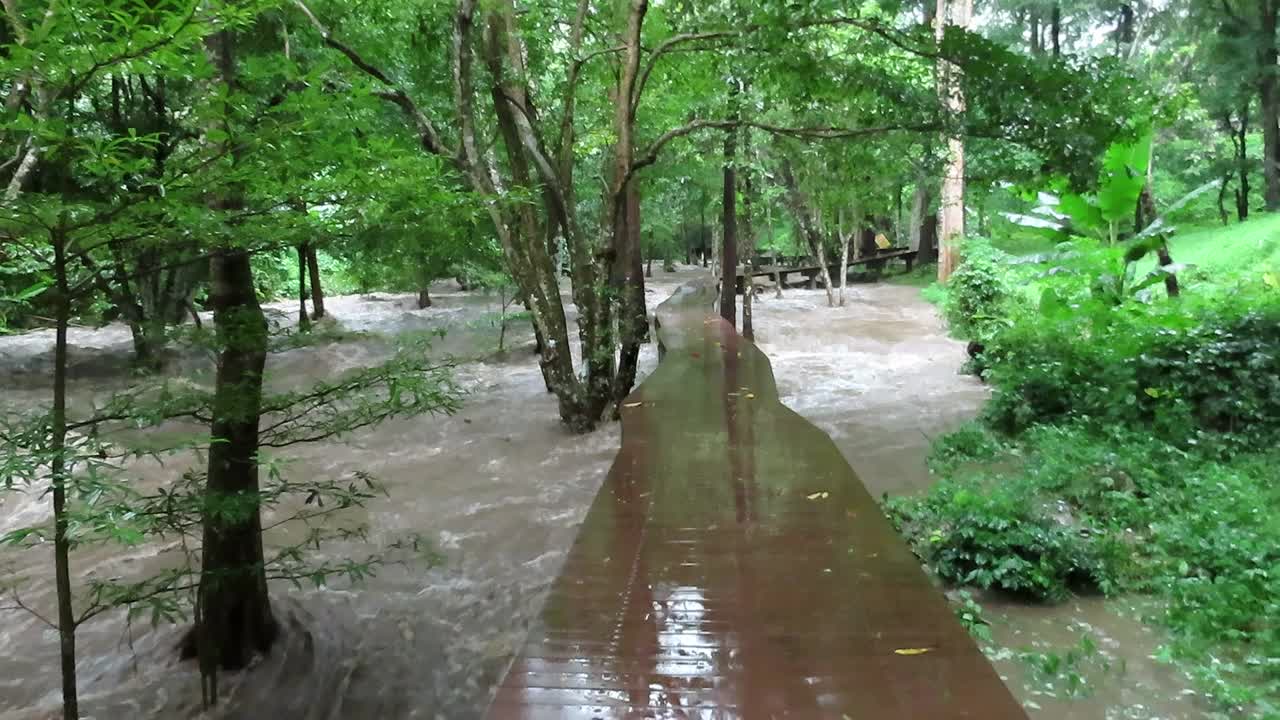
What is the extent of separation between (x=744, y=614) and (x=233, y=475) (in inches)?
121

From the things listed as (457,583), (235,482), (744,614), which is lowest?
(457,583)

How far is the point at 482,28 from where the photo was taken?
9.48 meters

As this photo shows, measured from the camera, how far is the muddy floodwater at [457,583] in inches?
177

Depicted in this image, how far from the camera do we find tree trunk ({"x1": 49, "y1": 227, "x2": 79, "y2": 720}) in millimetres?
2537

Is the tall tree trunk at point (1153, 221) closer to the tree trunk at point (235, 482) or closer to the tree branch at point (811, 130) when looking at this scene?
the tree branch at point (811, 130)

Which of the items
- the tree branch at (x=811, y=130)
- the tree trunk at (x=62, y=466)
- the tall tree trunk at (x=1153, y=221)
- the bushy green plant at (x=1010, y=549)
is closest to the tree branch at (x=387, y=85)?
the tree branch at (x=811, y=130)

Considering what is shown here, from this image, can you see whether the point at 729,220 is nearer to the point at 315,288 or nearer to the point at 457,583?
the point at 457,583

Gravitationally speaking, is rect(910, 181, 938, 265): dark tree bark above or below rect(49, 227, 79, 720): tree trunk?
above

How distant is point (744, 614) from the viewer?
332 centimetres

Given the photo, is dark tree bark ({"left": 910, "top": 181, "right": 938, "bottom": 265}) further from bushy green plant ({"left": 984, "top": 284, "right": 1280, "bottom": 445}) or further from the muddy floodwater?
bushy green plant ({"left": 984, "top": 284, "right": 1280, "bottom": 445})

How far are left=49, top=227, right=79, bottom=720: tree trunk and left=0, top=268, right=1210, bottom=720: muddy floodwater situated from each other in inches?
36.8

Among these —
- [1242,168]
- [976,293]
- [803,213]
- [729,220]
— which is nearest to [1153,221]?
[976,293]

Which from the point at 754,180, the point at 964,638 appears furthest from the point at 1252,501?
the point at 754,180

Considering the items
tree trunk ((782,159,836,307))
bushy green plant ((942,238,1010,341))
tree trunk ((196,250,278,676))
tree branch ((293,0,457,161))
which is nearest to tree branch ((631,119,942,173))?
tree branch ((293,0,457,161))
